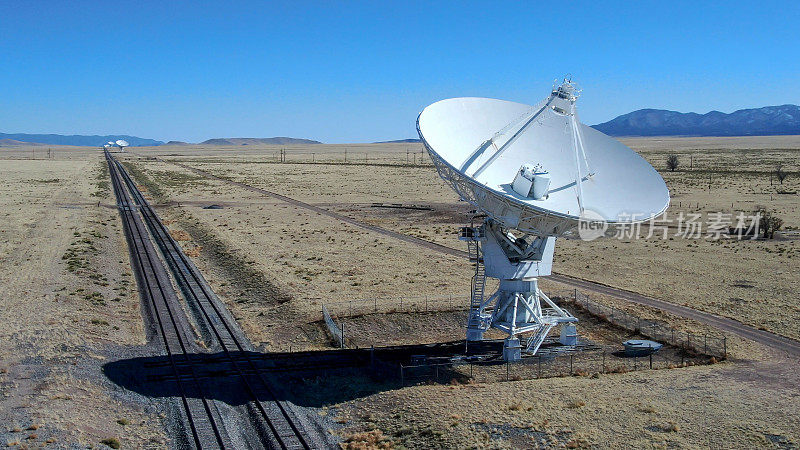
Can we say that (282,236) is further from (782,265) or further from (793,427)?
(793,427)

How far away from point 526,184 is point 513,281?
440 cm

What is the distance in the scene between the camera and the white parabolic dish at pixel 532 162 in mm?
27141

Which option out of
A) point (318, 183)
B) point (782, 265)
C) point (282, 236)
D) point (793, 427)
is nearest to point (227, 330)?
point (793, 427)

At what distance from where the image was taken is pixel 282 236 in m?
62.5

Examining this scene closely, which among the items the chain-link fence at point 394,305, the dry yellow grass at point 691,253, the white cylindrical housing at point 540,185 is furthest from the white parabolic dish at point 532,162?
the dry yellow grass at point 691,253

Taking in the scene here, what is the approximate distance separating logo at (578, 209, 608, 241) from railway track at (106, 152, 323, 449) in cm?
1238

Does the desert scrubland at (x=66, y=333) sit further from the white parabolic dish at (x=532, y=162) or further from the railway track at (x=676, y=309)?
the railway track at (x=676, y=309)

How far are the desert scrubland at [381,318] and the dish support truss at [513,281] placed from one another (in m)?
2.89

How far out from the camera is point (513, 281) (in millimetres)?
29359

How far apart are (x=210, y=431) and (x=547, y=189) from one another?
15127mm

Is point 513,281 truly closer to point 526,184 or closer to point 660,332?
point 526,184

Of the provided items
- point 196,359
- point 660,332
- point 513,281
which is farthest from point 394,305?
point 660,332

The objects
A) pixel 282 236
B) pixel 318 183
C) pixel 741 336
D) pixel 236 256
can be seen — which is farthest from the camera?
pixel 318 183

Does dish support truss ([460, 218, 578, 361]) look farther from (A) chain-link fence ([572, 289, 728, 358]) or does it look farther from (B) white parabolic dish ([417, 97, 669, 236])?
(A) chain-link fence ([572, 289, 728, 358])
